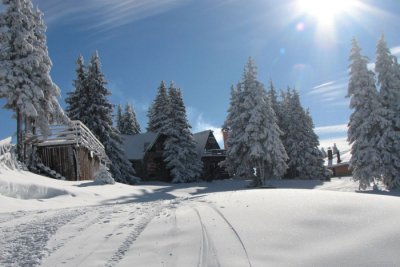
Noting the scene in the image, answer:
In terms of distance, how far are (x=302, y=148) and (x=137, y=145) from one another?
21727 millimetres

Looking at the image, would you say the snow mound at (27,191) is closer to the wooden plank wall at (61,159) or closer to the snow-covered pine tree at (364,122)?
the wooden plank wall at (61,159)

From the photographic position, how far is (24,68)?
20875mm

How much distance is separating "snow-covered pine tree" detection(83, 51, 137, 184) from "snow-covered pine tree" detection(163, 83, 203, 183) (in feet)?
16.5

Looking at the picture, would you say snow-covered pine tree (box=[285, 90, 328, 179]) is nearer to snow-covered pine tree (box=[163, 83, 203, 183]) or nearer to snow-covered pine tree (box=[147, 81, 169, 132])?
snow-covered pine tree (box=[163, 83, 203, 183])

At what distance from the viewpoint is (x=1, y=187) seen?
13828 mm

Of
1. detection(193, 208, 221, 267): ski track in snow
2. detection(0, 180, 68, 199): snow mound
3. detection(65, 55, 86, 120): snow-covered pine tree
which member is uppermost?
detection(65, 55, 86, 120): snow-covered pine tree

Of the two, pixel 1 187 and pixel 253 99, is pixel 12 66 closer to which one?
pixel 1 187

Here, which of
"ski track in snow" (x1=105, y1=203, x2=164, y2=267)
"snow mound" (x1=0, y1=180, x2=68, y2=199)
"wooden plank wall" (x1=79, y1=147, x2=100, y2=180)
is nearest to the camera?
"ski track in snow" (x1=105, y1=203, x2=164, y2=267)

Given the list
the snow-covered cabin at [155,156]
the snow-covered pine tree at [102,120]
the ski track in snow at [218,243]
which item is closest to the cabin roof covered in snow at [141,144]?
the snow-covered cabin at [155,156]

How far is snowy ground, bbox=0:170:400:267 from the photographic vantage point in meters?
5.12

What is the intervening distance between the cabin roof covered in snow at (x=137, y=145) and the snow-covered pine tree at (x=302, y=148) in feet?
55.1

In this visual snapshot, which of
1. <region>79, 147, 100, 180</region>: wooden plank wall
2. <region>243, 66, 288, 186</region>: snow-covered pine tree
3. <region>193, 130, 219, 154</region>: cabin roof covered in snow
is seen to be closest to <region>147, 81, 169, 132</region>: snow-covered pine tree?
<region>193, 130, 219, 154</region>: cabin roof covered in snow

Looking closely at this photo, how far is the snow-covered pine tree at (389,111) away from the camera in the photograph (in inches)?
1032

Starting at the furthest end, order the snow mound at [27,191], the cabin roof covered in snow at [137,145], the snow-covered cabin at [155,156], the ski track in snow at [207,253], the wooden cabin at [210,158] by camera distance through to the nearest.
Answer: the wooden cabin at [210,158], the cabin roof covered in snow at [137,145], the snow-covered cabin at [155,156], the snow mound at [27,191], the ski track in snow at [207,253]
